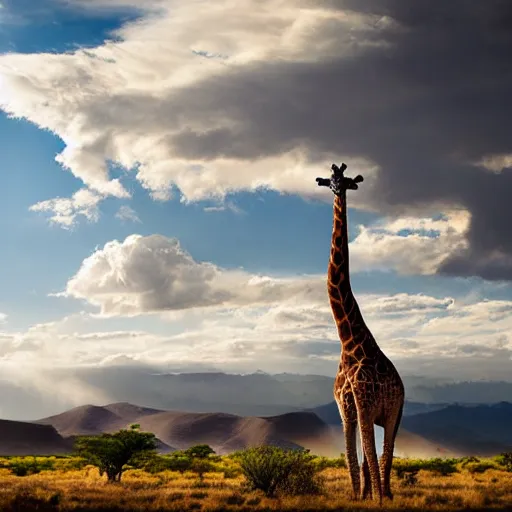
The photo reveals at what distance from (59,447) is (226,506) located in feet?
520

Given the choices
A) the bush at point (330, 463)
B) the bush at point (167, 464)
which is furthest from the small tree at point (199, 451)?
the bush at point (330, 463)

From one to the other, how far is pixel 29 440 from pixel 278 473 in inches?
6210

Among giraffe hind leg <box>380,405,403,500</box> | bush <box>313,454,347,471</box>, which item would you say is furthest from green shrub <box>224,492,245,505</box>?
bush <box>313,454,347,471</box>

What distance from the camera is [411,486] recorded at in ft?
108

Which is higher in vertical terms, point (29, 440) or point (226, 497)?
point (226, 497)

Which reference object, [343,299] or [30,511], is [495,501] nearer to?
[343,299]

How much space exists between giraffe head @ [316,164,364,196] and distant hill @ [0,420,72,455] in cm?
15322

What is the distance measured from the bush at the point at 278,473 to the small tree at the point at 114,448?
9.00 meters

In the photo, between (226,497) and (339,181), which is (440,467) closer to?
(226,497)

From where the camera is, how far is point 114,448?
35.7 metres

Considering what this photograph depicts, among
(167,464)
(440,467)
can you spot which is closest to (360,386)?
(440,467)

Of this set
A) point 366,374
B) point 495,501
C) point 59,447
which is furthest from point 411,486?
point 59,447

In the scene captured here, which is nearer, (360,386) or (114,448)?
(360,386)

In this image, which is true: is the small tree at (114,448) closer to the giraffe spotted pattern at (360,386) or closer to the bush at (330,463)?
the giraffe spotted pattern at (360,386)
